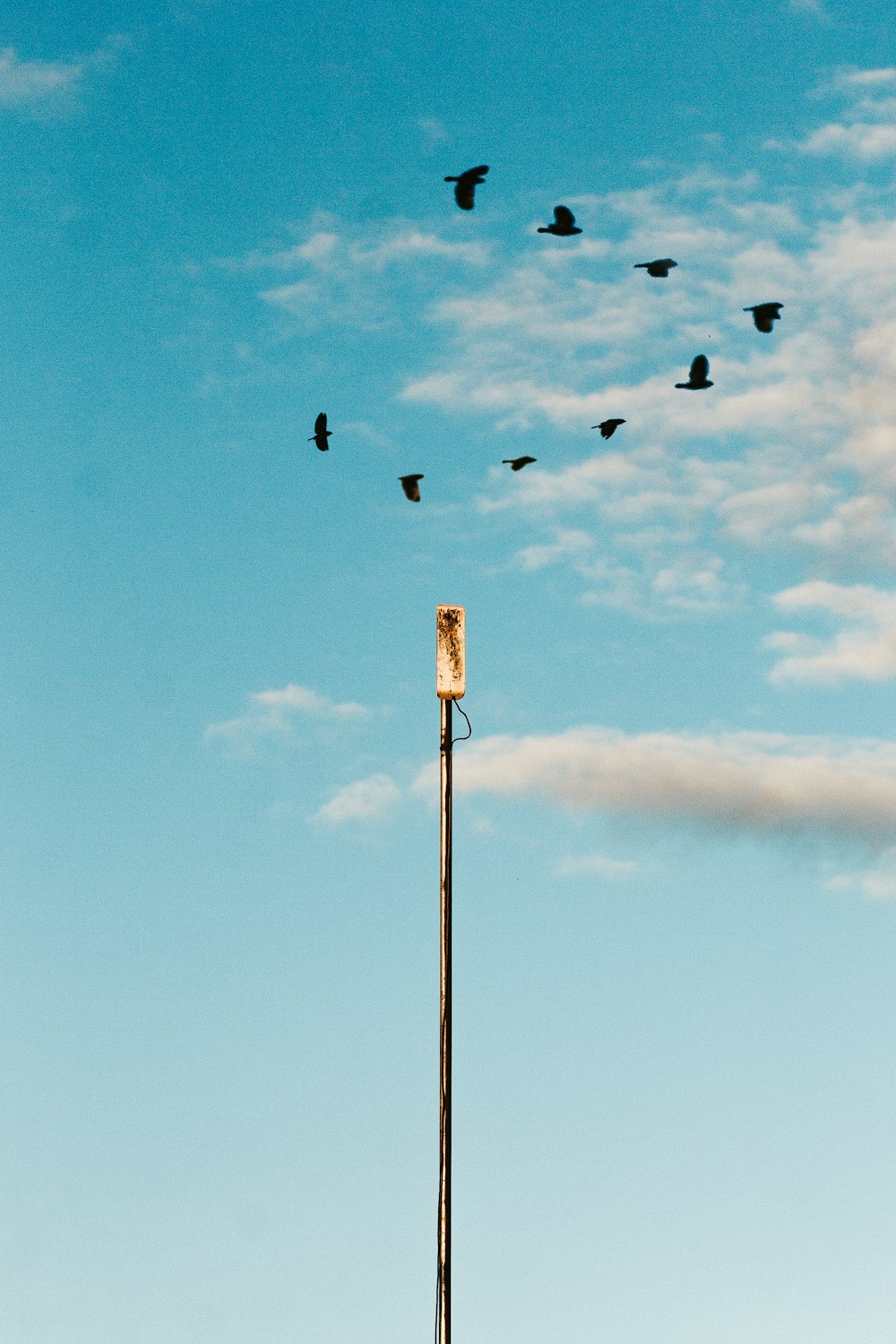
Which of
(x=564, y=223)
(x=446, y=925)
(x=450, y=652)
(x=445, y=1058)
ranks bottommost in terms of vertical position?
(x=445, y=1058)

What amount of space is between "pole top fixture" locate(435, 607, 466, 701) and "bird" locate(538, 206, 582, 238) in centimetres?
350

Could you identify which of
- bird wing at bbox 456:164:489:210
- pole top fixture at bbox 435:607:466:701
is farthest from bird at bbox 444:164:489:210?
pole top fixture at bbox 435:607:466:701

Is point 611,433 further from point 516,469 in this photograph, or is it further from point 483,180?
point 483,180

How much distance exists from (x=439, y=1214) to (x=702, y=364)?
24.9 feet

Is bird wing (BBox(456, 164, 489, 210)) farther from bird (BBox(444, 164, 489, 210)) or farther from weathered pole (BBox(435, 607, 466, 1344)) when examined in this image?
weathered pole (BBox(435, 607, 466, 1344))

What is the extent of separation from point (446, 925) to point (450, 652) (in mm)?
2282

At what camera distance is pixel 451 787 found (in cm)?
1375

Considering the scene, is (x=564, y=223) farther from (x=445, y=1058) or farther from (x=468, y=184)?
(x=445, y=1058)

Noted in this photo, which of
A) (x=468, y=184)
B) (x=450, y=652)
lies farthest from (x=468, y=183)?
(x=450, y=652)

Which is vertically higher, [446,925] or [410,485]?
[410,485]

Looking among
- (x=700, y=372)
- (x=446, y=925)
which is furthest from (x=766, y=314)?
(x=446, y=925)

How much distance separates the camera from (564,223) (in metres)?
14.5

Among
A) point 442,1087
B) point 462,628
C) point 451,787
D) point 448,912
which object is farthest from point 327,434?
point 442,1087

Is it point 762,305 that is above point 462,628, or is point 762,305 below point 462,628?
above
